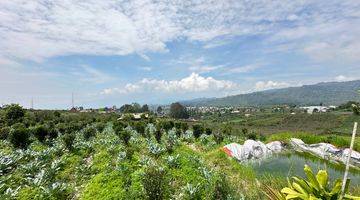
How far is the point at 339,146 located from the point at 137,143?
10.6 metres

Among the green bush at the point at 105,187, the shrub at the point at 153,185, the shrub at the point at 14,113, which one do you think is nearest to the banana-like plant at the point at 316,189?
the shrub at the point at 153,185

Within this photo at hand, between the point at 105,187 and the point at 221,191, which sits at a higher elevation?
the point at 221,191

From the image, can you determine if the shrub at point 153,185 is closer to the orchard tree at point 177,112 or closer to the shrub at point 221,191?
the shrub at point 221,191

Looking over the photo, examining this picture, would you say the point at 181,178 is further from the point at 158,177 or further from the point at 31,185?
the point at 31,185

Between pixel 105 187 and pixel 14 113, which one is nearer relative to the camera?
pixel 105 187

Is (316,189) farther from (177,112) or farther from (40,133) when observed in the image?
(177,112)

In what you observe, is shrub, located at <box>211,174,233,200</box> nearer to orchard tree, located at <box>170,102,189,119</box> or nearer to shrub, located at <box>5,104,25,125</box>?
shrub, located at <box>5,104,25,125</box>

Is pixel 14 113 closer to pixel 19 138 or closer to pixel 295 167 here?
pixel 19 138

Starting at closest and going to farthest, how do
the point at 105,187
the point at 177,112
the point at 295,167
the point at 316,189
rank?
the point at 316,189 → the point at 105,187 → the point at 295,167 → the point at 177,112

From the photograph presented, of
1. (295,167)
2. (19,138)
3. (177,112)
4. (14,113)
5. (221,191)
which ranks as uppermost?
(14,113)

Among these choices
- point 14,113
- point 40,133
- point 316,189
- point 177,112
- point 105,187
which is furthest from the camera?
point 177,112

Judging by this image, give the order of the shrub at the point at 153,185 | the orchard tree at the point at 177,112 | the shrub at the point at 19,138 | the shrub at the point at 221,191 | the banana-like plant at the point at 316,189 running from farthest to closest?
the orchard tree at the point at 177,112 → the shrub at the point at 19,138 → the shrub at the point at 153,185 → the shrub at the point at 221,191 → the banana-like plant at the point at 316,189

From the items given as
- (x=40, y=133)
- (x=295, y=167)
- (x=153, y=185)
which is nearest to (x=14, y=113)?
(x=40, y=133)

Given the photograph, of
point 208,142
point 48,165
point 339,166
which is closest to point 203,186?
point 48,165
